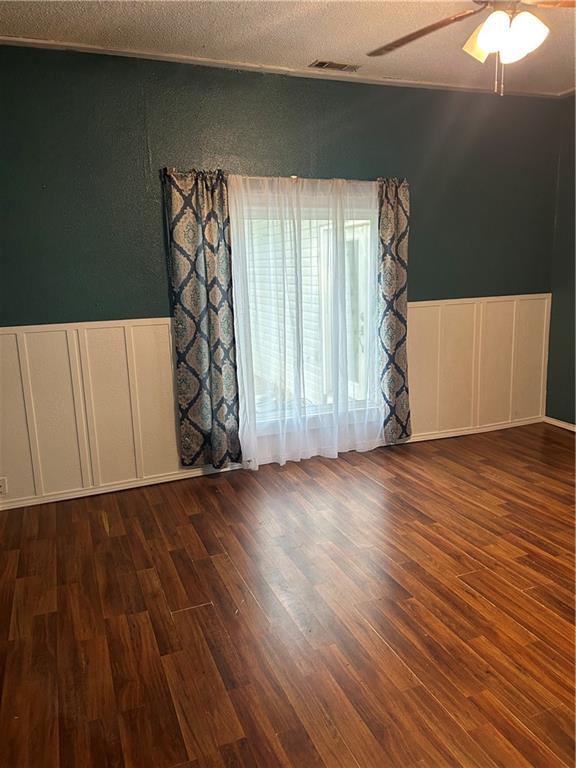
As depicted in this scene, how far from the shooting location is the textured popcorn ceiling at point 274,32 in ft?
9.16

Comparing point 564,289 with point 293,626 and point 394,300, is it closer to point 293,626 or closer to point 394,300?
point 394,300

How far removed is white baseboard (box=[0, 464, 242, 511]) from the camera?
3500 mm

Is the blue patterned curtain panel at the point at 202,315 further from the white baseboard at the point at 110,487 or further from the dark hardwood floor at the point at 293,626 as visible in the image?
the dark hardwood floor at the point at 293,626

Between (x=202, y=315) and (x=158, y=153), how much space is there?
3.45 ft

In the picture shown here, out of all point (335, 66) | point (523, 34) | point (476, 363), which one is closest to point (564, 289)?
point (476, 363)

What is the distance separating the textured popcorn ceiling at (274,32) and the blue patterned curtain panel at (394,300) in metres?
0.87

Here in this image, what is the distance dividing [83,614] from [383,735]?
4.44ft

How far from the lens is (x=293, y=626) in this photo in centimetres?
226

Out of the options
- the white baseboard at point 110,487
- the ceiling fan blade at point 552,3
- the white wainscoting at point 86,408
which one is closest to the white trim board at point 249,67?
the white wainscoting at point 86,408

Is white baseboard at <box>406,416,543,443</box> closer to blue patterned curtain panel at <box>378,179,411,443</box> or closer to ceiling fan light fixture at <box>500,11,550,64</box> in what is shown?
blue patterned curtain panel at <box>378,179,411,443</box>

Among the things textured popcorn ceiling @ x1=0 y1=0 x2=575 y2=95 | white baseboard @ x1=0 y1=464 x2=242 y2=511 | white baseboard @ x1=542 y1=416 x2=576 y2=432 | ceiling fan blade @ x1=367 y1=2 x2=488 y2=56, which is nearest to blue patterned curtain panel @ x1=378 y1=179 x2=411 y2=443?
textured popcorn ceiling @ x1=0 y1=0 x2=575 y2=95

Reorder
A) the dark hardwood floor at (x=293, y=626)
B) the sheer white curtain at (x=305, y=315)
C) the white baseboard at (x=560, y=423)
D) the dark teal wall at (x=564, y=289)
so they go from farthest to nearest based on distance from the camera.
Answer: the white baseboard at (x=560, y=423) → the dark teal wall at (x=564, y=289) → the sheer white curtain at (x=305, y=315) → the dark hardwood floor at (x=293, y=626)

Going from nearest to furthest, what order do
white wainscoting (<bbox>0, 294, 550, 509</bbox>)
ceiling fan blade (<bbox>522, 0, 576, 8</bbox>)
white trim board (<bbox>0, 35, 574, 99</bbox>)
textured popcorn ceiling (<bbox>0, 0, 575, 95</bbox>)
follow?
ceiling fan blade (<bbox>522, 0, 576, 8</bbox>) < textured popcorn ceiling (<bbox>0, 0, 575, 95</bbox>) < white trim board (<bbox>0, 35, 574, 99</bbox>) < white wainscoting (<bbox>0, 294, 550, 509</bbox>)

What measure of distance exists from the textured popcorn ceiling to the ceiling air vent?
0.18 ft
